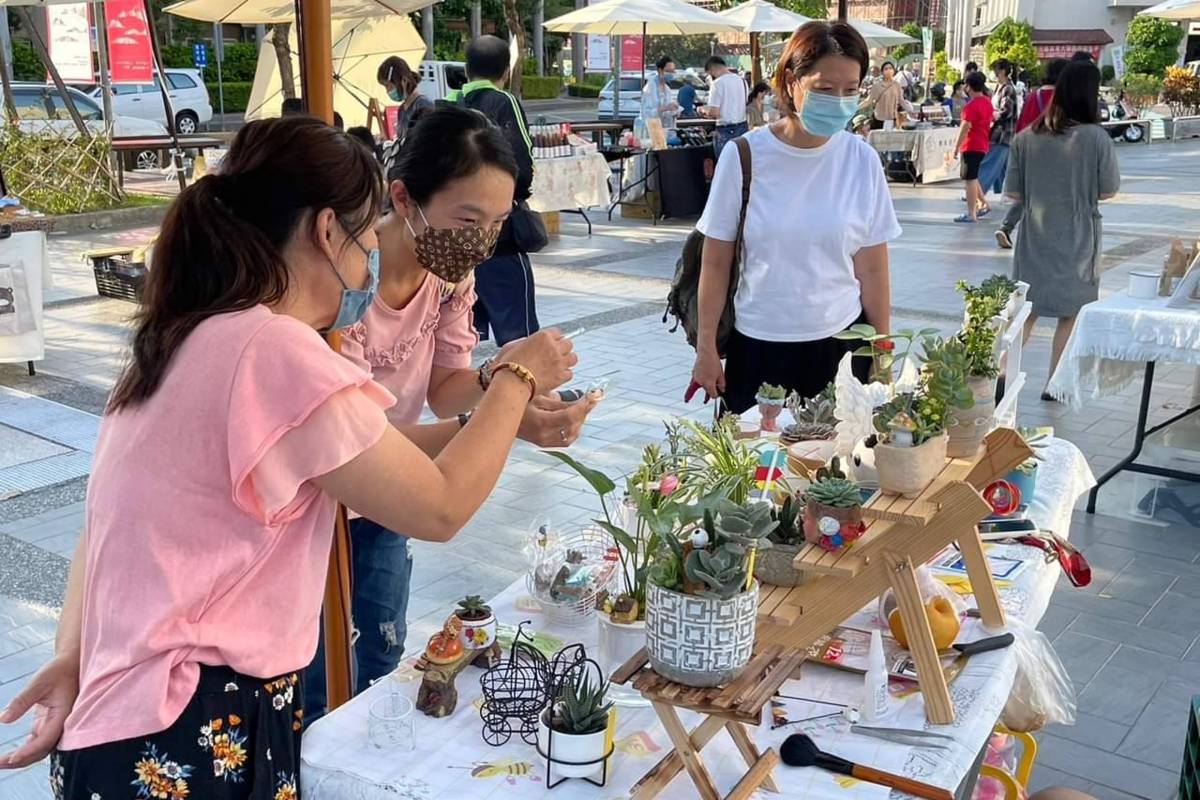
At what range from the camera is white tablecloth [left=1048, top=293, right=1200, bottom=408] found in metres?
4.35

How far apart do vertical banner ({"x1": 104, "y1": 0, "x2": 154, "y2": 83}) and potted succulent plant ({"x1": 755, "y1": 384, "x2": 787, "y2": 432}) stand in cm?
996

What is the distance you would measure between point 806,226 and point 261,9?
5.39 metres

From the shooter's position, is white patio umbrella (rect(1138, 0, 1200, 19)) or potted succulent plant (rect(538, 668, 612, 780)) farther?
white patio umbrella (rect(1138, 0, 1200, 19))

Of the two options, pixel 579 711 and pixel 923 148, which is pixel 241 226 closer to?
pixel 579 711

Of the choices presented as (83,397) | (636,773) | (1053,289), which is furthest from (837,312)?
(83,397)

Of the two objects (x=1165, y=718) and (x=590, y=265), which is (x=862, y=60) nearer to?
(x=1165, y=718)

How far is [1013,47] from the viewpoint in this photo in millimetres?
32000

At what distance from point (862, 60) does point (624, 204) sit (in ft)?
31.8

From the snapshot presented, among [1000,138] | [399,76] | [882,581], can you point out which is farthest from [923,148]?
[882,581]

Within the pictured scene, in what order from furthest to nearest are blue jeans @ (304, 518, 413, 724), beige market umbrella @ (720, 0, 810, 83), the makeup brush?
beige market umbrella @ (720, 0, 810, 83)
blue jeans @ (304, 518, 413, 724)
the makeup brush

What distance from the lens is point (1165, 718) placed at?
3045mm

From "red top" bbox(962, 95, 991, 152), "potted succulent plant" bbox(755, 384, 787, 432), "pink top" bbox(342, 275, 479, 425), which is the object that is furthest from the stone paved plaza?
"red top" bbox(962, 95, 991, 152)

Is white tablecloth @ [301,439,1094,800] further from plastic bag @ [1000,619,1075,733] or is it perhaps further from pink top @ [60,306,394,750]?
pink top @ [60,306,394,750]

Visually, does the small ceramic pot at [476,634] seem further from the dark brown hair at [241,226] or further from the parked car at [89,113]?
the parked car at [89,113]
